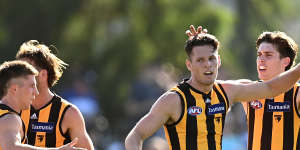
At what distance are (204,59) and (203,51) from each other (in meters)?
0.09

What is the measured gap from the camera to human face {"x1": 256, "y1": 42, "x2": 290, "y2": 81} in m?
9.09

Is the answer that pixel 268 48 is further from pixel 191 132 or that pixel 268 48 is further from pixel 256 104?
pixel 191 132

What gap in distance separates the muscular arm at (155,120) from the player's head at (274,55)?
1.39 m

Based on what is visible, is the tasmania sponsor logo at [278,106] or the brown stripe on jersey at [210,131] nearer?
the brown stripe on jersey at [210,131]

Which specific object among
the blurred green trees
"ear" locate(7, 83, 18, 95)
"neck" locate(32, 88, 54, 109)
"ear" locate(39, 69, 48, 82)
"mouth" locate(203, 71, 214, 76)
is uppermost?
the blurred green trees

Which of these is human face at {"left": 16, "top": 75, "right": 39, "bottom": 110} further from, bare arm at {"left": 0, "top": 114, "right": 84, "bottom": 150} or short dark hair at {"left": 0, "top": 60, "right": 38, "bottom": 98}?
bare arm at {"left": 0, "top": 114, "right": 84, "bottom": 150}

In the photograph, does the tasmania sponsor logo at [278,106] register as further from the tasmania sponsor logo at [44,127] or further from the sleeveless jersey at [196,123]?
the tasmania sponsor logo at [44,127]

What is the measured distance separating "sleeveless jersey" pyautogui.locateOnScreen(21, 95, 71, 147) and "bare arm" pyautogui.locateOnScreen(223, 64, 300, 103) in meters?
1.75

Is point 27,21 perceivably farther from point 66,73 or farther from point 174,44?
point 174,44

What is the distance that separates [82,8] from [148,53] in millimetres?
2213

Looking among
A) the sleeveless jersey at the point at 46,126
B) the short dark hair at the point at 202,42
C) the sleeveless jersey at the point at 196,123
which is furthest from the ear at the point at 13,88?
the short dark hair at the point at 202,42

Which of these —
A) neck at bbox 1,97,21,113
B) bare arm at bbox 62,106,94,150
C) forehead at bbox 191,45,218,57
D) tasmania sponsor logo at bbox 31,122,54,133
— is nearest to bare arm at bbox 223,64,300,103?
forehead at bbox 191,45,218,57

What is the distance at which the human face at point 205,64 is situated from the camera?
325 inches

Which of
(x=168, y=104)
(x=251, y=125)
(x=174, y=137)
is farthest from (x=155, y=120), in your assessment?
(x=251, y=125)
